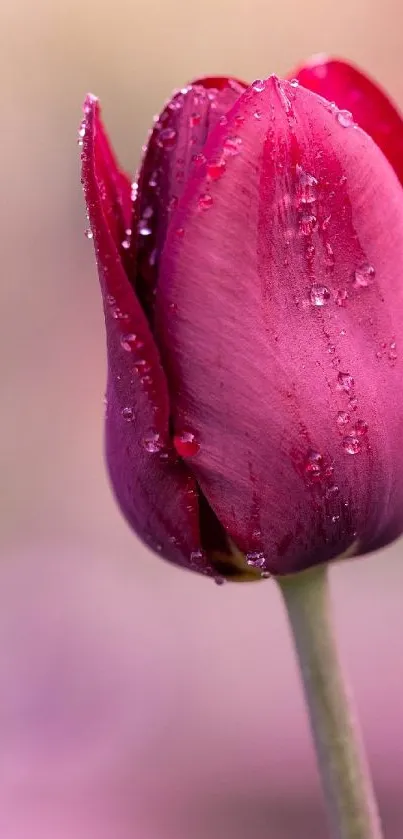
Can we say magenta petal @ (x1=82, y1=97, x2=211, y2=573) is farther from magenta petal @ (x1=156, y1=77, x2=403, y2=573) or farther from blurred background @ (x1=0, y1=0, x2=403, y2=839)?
blurred background @ (x1=0, y1=0, x2=403, y2=839)

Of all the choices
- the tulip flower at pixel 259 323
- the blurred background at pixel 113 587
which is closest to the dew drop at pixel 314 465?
the tulip flower at pixel 259 323

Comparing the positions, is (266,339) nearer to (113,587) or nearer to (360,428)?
(360,428)

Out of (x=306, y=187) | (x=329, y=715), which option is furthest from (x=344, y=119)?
(x=329, y=715)

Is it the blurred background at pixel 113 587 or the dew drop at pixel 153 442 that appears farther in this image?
the blurred background at pixel 113 587

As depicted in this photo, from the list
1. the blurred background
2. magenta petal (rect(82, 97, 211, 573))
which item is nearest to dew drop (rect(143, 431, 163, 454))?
magenta petal (rect(82, 97, 211, 573))

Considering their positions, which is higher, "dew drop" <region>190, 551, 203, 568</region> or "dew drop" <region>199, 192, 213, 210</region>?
"dew drop" <region>199, 192, 213, 210</region>

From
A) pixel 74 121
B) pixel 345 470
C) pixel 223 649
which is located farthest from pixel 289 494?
pixel 74 121

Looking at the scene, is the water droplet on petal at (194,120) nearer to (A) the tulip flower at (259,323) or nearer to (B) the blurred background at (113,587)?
(A) the tulip flower at (259,323)

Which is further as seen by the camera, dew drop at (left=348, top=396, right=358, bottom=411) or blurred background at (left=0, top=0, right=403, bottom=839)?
blurred background at (left=0, top=0, right=403, bottom=839)
